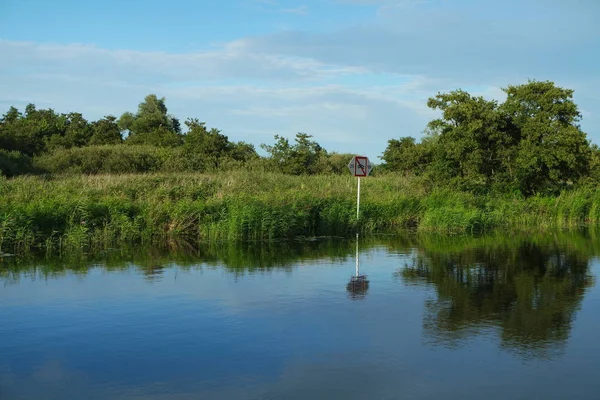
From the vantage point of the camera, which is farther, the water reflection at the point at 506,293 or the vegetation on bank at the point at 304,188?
the vegetation on bank at the point at 304,188

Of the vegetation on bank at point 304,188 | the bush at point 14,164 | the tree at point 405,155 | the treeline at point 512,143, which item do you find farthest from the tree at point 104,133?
the treeline at point 512,143

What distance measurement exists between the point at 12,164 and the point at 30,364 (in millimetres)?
33924

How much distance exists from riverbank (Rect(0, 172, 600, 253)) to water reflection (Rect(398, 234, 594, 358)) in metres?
5.71

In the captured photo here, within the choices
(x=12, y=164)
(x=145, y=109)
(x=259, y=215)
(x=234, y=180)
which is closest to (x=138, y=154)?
(x=12, y=164)

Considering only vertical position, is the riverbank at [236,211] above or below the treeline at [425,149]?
below

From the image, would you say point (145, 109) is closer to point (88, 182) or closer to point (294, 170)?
point (294, 170)

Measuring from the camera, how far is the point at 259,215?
68.1ft

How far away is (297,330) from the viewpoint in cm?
848

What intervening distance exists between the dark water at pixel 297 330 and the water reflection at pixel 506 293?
35 millimetres

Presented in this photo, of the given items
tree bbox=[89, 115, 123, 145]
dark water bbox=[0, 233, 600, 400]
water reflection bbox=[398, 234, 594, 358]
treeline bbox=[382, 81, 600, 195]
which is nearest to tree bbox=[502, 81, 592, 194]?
treeline bbox=[382, 81, 600, 195]

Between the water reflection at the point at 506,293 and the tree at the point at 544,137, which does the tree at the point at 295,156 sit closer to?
the tree at the point at 544,137

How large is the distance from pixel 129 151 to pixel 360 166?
23763 mm

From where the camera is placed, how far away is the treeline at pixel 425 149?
1153 inches

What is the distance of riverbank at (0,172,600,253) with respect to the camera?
1792cm
